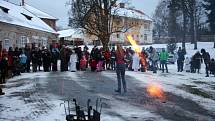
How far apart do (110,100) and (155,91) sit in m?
3.26

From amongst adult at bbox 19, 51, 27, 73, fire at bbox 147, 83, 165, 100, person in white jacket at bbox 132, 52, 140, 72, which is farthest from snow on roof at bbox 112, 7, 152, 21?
fire at bbox 147, 83, 165, 100

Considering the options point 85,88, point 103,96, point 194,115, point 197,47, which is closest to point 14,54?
point 85,88

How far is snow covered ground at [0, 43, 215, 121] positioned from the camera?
40.5 ft

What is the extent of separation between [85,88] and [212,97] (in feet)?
16.8

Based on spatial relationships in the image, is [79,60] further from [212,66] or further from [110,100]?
[110,100]

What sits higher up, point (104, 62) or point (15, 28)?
point (15, 28)

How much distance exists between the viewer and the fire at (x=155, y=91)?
54.0 feet

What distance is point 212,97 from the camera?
55.6ft

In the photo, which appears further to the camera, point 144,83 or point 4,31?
point 4,31

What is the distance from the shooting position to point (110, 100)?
15.1 meters

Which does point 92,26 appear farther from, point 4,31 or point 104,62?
point 104,62

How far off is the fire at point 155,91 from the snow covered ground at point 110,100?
0.20 m

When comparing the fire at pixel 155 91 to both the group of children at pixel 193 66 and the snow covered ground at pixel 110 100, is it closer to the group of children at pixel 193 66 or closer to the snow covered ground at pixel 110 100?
the snow covered ground at pixel 110 100

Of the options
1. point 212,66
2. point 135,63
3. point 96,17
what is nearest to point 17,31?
point 96,17
